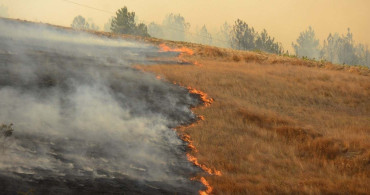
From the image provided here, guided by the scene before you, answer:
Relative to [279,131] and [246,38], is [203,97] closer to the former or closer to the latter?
[279,131]

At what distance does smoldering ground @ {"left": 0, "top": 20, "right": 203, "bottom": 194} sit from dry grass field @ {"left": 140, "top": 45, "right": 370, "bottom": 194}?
36.8 inches

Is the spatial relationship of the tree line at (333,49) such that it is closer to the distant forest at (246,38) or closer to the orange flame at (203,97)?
the distant forest at (246,38)

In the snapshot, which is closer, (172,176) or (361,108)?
(172,176)

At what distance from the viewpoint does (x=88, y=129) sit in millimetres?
9539

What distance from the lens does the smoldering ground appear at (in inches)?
260

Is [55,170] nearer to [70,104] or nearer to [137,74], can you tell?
[70,104]

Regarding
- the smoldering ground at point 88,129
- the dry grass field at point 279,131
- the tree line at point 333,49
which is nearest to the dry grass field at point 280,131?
the dry grass field at point 279,131

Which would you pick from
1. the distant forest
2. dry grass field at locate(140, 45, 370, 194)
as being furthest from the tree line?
dry grass field at locate(140, 45, 370, 194)

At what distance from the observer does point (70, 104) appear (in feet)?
37.0

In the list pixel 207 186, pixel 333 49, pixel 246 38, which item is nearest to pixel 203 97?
pixel 207 186

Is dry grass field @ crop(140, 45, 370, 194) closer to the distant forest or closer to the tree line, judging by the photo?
the distant forest

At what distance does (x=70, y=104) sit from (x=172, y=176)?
188 inches

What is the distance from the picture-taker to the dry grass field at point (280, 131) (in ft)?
27.2

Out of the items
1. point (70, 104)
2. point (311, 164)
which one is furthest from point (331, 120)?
point (70, 104)
